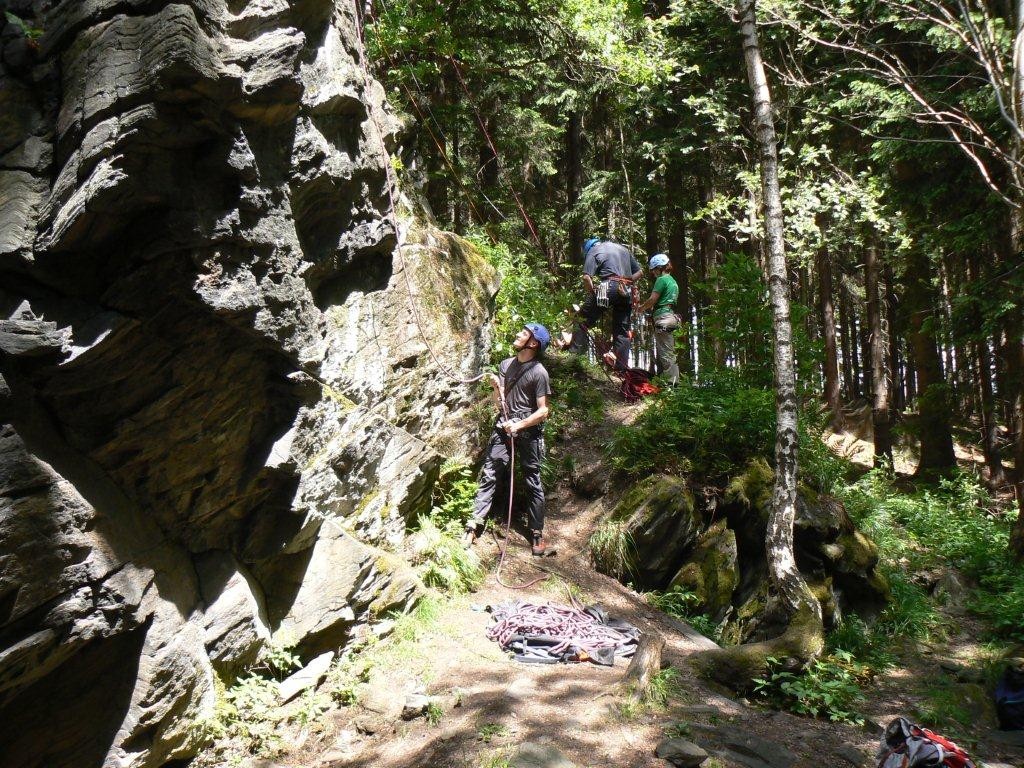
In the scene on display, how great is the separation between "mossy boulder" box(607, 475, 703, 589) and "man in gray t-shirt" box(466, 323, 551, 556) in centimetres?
A: 123

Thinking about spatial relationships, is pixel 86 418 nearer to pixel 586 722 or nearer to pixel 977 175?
pixel 586 722

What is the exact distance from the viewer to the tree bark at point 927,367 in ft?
43.2

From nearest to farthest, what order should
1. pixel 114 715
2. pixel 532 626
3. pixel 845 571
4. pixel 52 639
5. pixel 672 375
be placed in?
1. pixel 52 639
2. pixel 114 715
3. pixel 532 626
4. pixel 845 571
5. pixel 672 375

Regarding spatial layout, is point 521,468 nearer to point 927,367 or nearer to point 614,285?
point 614,285

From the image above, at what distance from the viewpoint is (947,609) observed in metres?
9.20

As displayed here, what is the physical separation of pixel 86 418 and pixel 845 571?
28.4 ft

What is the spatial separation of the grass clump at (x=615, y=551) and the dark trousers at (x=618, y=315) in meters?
3.88

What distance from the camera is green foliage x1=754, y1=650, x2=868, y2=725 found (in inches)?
235

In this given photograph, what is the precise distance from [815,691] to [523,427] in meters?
4.08

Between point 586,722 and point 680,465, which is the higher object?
point 680,465

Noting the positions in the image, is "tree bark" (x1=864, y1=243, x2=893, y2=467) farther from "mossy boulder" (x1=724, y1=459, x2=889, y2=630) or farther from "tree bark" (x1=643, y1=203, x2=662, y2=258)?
"mossy boulder" (x1=724, y1=459, x2=889, y2=630)

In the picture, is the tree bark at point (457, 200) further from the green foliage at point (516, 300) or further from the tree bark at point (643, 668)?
the tree bark at point (643, 668)

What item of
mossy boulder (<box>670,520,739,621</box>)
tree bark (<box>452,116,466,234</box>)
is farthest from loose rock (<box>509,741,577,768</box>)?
tree bark (<box>452,116,466,234</box>)

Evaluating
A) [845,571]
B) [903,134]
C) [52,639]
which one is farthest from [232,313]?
[903,134]
